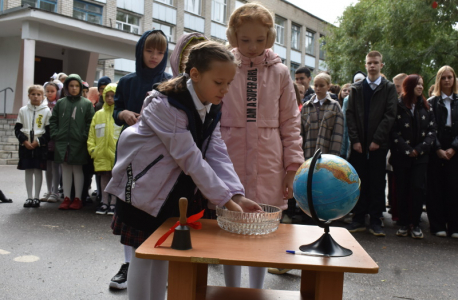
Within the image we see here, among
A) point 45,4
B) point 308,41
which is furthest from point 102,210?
point 308,41

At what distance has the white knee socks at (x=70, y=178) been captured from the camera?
664cm

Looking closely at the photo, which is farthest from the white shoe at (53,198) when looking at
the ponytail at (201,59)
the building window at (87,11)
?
the building window at (87,11)

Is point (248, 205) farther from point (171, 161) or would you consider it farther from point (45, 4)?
point (45, 4)

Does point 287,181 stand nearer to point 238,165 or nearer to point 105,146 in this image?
point 238,165

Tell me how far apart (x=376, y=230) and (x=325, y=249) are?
4052 mm

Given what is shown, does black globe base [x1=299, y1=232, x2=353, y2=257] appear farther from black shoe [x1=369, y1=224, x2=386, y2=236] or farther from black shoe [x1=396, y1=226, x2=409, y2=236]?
black shoe [x1=396, y1=226, x2=409, y2=236]

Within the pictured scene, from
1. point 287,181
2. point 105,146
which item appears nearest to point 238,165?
point 287,181

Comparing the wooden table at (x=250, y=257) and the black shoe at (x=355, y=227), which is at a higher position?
the wooden table at (x=250, y=257)

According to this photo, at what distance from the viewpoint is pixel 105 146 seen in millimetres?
6320

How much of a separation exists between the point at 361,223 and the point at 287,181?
11.1 ft

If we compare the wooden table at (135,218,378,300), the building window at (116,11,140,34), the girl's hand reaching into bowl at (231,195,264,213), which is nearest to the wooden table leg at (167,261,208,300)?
the wooden table at (135,218,378,300)

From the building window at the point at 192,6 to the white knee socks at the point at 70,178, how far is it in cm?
2239

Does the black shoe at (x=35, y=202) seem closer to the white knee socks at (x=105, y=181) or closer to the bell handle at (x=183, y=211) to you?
the white knee socks at (x=105, y=181)

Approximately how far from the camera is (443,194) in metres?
5.87
